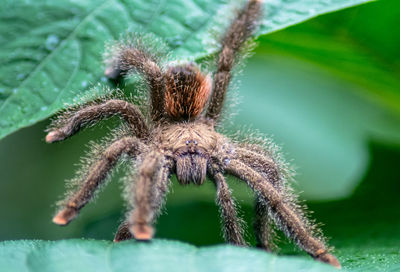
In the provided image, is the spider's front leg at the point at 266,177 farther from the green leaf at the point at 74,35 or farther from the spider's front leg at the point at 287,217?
the green leaf at the point at 74,35

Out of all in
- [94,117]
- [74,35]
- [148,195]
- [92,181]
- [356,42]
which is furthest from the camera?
[356,42]

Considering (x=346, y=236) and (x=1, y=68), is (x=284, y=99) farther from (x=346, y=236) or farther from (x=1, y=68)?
(x=1, y=68)

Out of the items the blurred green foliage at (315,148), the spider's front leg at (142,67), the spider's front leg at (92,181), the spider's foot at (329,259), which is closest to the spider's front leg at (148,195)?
the spider's front leg at (92,181)

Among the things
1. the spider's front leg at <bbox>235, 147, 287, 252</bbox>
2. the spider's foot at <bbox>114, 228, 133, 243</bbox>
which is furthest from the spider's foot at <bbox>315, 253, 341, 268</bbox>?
the spider's foot at <bbox>114, 228, 133, 243</bbox>

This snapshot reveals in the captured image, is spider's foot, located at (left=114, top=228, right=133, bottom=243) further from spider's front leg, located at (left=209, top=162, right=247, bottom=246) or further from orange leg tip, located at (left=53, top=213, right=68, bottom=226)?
spider's front leg, located at (left=209, top=162, right=247, bottom=246)

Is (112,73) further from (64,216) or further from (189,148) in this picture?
(64,216)

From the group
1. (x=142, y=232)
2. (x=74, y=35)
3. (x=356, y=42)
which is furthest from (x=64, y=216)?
(x=356, y=42)

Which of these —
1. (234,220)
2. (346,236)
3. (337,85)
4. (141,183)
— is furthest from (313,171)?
(141,183)
